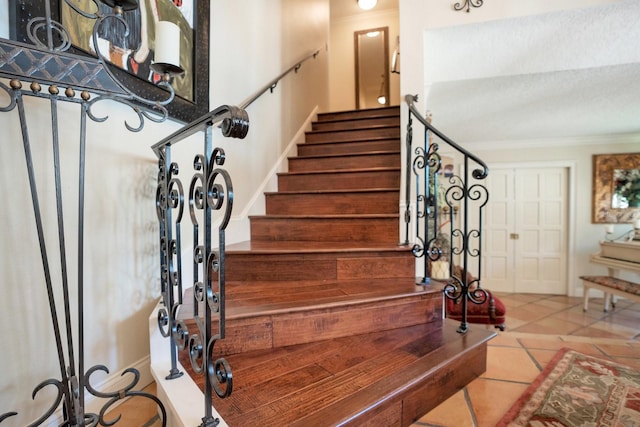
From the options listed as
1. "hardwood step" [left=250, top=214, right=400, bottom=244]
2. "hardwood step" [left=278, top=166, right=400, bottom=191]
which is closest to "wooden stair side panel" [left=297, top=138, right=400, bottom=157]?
"hardwood step" [left=278, top=166, right=400, bottom=191]

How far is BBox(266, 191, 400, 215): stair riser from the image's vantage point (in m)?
2.23

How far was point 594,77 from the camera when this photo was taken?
8.16 ft

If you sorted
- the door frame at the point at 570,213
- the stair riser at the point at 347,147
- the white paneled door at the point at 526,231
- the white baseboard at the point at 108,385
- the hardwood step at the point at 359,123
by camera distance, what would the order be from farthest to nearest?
the white paneled door at the point at 526,231, the door frame at the point at 570,213, the hardwood step at the point at 359,123, the stair riser at the point at 347,147, the white baseboard at the point at 108,385

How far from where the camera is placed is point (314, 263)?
5.71 feet

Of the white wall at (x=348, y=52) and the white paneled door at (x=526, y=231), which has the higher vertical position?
the white wall at (x=348, y=52)

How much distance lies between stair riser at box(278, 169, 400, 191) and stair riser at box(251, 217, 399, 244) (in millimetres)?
525

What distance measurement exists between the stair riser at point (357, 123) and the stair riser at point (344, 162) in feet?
2.03

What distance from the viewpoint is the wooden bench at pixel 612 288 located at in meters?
3.45

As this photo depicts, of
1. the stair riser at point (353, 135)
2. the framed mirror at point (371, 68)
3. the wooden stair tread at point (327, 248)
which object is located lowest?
the wooden stair tread at point (327, 248)

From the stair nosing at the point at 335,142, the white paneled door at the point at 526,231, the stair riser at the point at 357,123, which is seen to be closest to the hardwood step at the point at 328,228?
the stair nosing at the point at 335,142

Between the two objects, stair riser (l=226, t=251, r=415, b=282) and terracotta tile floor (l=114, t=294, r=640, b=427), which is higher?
stair riser (l=226, t=251, r=415, b=282)

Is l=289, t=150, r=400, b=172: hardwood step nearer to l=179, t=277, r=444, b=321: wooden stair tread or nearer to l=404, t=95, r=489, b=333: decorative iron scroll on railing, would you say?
l=404, t=95, r=489, b=333: decorative iron scroll on railing

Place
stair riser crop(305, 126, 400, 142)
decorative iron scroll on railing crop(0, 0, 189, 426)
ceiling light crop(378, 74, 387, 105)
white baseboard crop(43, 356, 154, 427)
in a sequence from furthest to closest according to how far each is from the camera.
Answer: ceiling light crop(378, 74, 387, 105), stair riser crop(305, 126, 400, 142), white baseboard crop(43, 356, 154, 427), decorative iron scroll on railing crop(0, 0, 189, 426)

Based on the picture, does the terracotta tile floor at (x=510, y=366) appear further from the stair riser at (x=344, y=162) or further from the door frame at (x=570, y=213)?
the stair riser at (x=344, y=162)
